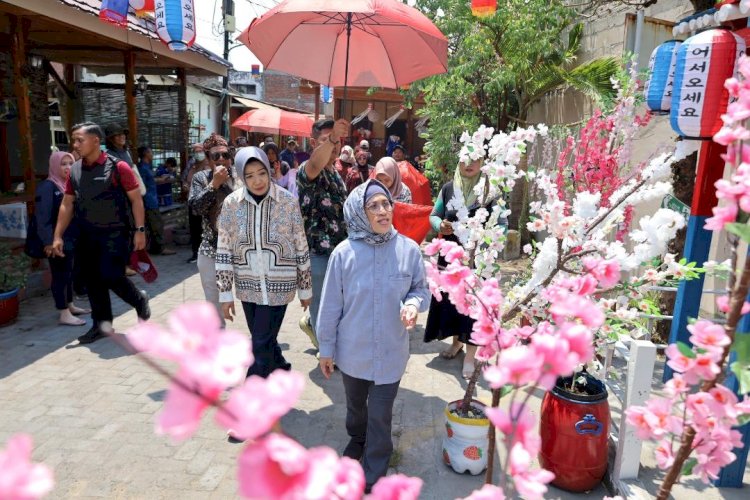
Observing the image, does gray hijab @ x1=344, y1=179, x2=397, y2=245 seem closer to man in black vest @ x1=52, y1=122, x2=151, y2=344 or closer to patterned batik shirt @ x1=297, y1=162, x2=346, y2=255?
patterned batik shirt @ x1=297, y1=162, x2=346, y2=255

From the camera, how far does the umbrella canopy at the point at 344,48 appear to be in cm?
441

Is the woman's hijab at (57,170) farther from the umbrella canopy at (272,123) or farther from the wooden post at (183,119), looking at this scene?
the umbrella canopy at (272,123)

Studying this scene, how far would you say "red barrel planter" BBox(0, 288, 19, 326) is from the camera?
5.18 metres

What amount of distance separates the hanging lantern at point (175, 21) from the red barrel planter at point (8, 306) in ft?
11.0

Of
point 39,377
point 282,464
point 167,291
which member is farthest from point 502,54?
point 282,464

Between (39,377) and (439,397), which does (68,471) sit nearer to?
(39,377)

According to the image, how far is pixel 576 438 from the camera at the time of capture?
9.28 feet

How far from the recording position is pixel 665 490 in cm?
117

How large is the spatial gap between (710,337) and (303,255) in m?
2.71

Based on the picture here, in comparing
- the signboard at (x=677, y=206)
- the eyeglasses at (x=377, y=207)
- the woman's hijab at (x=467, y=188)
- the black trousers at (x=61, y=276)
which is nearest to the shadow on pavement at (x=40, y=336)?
the black trousers at (x=61, y=276)

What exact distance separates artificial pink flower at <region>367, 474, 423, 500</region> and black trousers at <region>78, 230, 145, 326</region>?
14.3ft

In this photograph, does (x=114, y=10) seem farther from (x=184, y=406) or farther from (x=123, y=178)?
(x=184, y=406)

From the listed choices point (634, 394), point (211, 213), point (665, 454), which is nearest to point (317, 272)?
point (211, 213)

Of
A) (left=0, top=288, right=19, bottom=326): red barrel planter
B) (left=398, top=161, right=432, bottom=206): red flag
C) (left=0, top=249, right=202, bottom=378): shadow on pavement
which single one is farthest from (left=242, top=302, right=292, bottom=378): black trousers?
(left=0, top=288, right=19, bottom=326): red barrel planter
